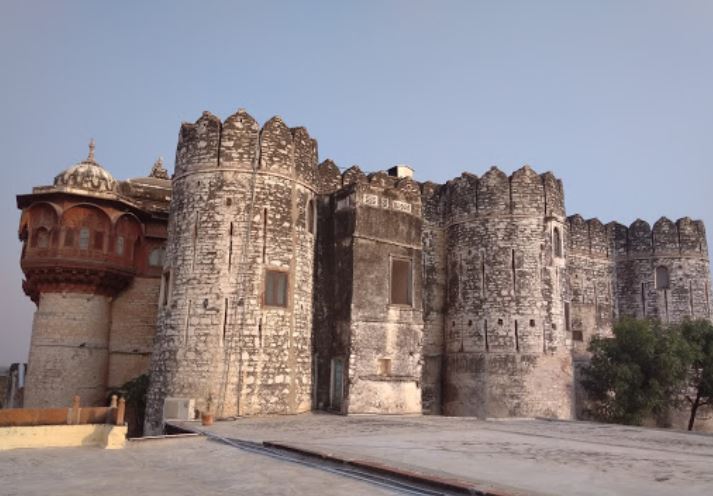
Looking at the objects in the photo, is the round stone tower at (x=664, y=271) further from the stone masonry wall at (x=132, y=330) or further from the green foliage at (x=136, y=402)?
the green foliage at (x=136, y=402)

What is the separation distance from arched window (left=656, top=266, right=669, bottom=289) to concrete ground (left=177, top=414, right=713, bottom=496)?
1740 centimetres

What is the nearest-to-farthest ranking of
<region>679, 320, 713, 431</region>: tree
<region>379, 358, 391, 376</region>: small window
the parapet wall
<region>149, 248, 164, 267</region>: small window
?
1. <region>379, 358, 391, 376</region>: small window
2. the parapet wall
3. <region>149, 248, 164, 267</region>: small window
4. <region>679, 320, 713, 431</region>: tree

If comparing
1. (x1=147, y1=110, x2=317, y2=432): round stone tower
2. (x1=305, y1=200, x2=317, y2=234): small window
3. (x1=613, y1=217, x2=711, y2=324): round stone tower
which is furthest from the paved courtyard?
(x1=613, y1=217, x2=711, y2=324): round stone tower

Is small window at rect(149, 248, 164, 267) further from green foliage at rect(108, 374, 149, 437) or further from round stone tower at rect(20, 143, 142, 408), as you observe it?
green foliage at rect(108, 374, 149, 437)

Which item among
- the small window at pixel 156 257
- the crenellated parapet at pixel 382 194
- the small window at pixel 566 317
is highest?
the crenellated parapet at pixel 382 194

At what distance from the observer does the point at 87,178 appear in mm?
21797

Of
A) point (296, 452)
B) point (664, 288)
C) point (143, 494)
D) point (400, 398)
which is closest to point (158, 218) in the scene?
point (400, 398)

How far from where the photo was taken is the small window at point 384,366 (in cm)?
1850

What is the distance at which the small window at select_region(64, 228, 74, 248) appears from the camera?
69.2ft

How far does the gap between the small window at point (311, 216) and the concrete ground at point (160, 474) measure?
32.1 ft

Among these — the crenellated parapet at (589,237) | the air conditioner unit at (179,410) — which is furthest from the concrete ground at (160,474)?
the crenellated parapet at (589,237)

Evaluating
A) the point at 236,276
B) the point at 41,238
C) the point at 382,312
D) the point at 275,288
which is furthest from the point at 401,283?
the point at 41,238

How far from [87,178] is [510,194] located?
15550 mm

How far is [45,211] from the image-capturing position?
21359mm
